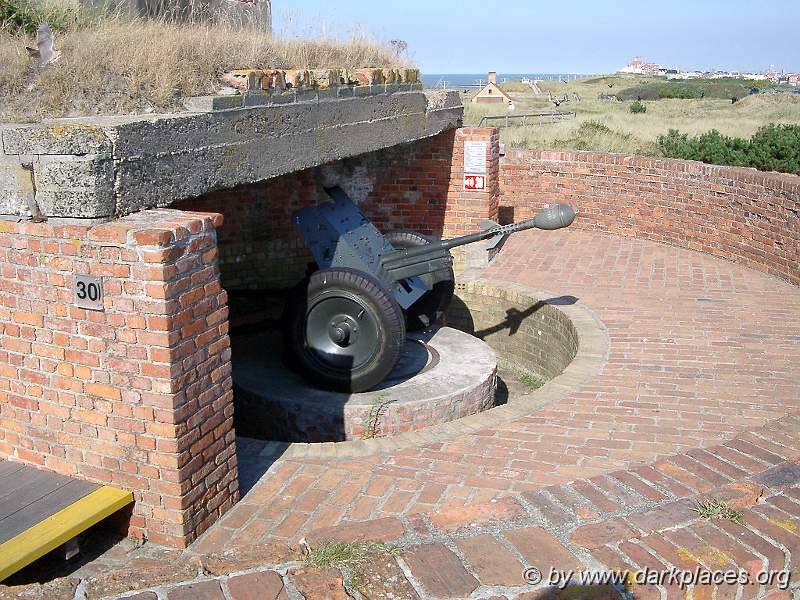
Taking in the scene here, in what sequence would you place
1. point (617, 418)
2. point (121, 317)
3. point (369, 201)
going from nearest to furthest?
1. point (121, 317)
2. point (617, 418)
3. point (369, 201)

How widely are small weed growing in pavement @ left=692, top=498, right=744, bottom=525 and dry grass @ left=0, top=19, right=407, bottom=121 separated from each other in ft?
10.9

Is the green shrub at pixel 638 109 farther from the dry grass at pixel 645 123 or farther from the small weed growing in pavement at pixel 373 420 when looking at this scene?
the small weed growing in pavement at pixel 373 420

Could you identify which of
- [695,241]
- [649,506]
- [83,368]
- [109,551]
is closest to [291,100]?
[83,368]

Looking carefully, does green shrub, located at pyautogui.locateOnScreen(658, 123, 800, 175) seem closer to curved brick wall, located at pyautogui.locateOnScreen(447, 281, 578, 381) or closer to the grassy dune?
curved brick wall, located at pyautogui.locateOnScreen(447, 281, 578, 381)

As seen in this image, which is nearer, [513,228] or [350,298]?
[350,298]

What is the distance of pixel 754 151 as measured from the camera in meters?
12.2

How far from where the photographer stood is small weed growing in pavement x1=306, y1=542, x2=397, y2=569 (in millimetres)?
2623

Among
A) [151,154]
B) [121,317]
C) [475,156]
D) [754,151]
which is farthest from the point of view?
[754,151]

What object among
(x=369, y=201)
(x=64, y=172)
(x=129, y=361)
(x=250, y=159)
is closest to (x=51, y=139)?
(x=64, y=172)

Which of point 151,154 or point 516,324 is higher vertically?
point 151,154

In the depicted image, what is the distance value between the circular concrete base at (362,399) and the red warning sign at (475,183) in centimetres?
283

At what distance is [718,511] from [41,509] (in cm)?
287

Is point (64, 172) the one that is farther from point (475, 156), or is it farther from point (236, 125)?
point (475, 156)

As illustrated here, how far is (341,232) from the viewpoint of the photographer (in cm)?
671
